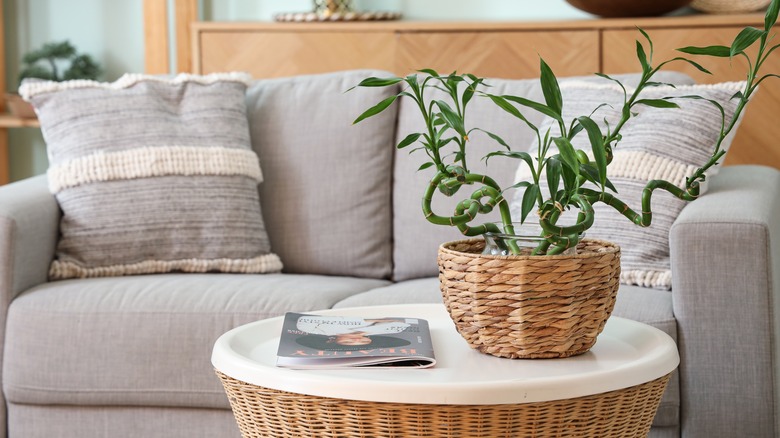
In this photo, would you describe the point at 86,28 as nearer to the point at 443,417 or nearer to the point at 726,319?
the point at 726,319

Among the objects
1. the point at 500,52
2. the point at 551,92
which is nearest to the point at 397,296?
the point at 551,92

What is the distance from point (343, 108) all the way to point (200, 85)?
362 mm

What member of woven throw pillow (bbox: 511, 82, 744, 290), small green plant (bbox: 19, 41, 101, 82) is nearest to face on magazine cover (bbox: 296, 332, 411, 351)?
woven throw pillow (bbox: 511, 82, 744, 290)

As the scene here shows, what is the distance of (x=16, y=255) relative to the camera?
2107 millimetres

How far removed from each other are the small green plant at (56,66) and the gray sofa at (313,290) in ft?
4.62

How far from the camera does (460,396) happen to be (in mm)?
1141

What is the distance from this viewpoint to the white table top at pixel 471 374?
1143mm

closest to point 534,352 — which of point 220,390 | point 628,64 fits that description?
point 220,390

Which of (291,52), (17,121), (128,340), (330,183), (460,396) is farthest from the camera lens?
(17,121)

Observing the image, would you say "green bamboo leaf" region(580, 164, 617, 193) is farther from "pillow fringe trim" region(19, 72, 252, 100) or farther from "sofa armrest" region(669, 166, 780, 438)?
"pillow fringe trim" region(19, 72, 252, 100)

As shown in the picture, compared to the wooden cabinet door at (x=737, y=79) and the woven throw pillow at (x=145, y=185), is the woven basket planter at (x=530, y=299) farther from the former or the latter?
the wooden cabinet door at (x=737, y=79)

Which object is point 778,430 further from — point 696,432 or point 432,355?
point 432,355

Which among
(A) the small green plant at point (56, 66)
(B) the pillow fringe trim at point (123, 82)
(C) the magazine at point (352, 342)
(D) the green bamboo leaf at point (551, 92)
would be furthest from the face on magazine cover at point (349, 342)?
(A) the small green plant at point (56, 66)

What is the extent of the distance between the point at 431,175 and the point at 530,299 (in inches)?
46.4
